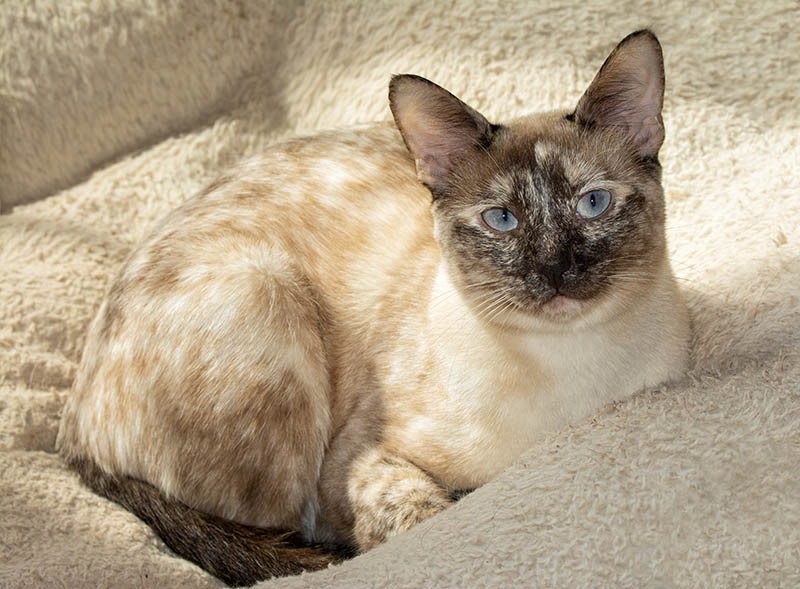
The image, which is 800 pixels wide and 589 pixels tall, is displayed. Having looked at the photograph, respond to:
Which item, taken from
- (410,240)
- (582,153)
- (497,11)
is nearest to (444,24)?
(497,11)

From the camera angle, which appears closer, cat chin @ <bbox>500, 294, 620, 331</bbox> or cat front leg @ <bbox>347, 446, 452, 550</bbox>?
cat chin @ <bbox>500, 294, 620, 331</bbox>

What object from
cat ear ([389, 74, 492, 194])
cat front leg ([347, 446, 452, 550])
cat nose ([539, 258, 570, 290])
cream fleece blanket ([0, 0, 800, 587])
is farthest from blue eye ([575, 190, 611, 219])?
cat front leg ([347, 446, 452, 550])

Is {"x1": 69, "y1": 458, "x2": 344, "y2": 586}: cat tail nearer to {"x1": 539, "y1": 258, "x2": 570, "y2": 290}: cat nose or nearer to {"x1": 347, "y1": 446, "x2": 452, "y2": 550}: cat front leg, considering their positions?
{"x1": 347, "y1": 446, "x2": 452, "y2": 550}: cat front leg

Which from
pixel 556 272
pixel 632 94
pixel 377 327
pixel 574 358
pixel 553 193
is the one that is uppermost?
pixel 632 94

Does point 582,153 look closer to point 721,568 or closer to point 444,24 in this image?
point 721,568

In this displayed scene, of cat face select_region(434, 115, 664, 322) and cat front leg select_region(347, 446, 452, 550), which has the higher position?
cat face select_region(434, 115, 664, 322)

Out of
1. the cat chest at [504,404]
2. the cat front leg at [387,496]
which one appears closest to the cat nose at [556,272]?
the cat chest at [504,404]

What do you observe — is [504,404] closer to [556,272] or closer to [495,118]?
[556,272]

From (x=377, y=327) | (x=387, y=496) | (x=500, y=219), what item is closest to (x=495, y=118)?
(x=377, y=327)
